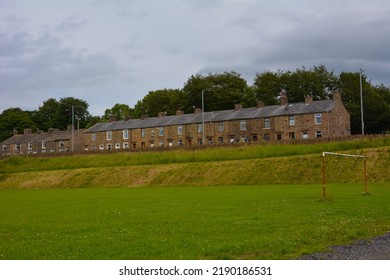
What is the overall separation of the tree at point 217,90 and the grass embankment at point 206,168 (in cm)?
4549

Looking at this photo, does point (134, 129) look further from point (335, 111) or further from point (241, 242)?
point (241, 242)

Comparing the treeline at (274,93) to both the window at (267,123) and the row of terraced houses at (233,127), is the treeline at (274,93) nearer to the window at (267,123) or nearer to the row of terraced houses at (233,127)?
the row of terraced houses at (233,127)

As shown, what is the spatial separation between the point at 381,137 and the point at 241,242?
58.9 metres

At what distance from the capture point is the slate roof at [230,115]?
320 feet

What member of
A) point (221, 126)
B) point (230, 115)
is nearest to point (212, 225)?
point (221, 126)

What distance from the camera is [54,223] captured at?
2677cm

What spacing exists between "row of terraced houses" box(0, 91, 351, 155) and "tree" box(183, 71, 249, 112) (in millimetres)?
16147

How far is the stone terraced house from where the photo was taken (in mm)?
96500

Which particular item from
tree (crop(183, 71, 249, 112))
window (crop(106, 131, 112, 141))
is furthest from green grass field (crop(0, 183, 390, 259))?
tree (crop(183, 71, 249, 112))

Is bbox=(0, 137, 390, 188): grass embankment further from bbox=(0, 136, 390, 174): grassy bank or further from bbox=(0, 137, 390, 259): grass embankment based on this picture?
bbox=(0, 137, 390, 259): grass embankment

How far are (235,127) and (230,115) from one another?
325cm

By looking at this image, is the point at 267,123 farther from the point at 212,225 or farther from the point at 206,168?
the point at 212,225

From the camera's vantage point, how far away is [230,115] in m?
108
